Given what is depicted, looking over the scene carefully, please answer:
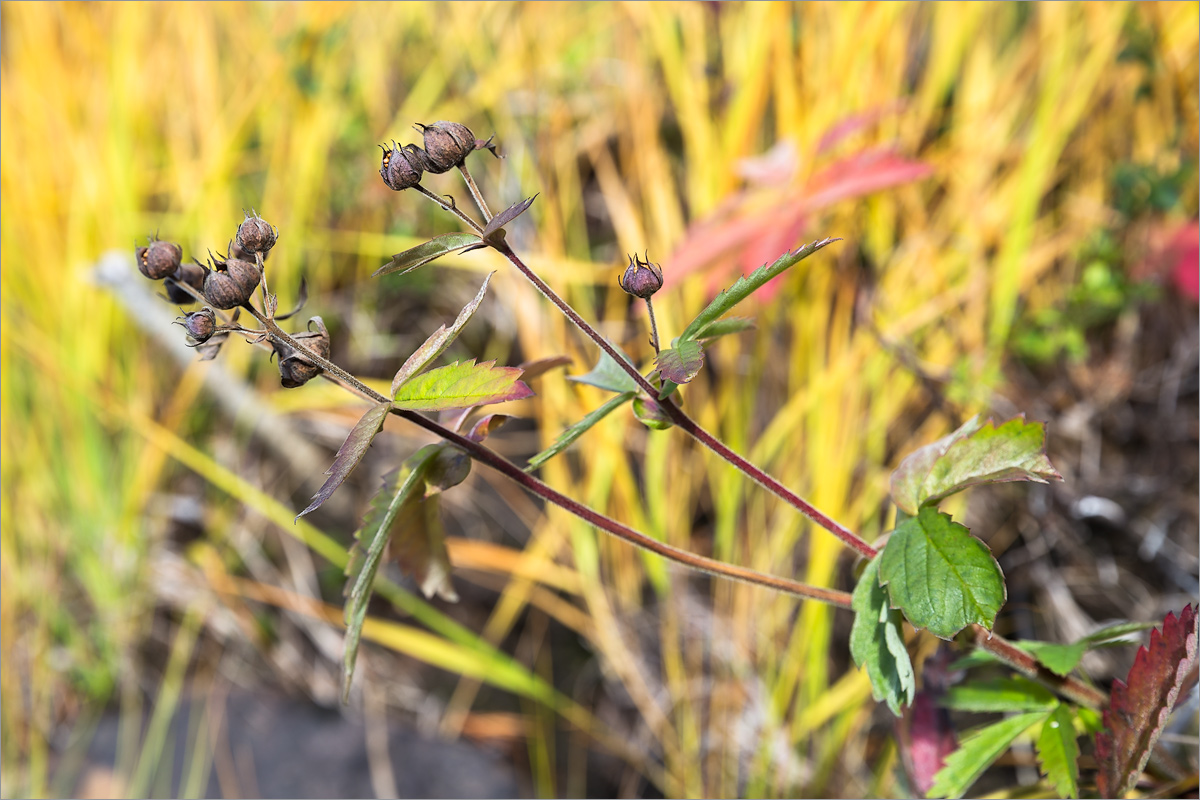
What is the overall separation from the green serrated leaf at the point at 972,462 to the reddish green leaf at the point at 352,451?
33cm

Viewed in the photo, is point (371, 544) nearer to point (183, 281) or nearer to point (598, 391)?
point (183, 281)

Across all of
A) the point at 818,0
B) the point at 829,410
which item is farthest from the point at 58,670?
the point at 818,0

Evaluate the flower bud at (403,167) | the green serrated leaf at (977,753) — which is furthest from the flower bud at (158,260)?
the green serrated leaf at (977,753)

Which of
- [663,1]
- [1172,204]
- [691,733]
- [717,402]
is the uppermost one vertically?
[663,1]

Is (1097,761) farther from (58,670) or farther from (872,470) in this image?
(58,670)

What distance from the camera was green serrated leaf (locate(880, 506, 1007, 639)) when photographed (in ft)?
1.53

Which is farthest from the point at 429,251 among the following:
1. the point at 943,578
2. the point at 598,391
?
the point at 598,391

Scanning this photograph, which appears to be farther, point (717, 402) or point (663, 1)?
point (663, 1)

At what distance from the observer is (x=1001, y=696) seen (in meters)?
0.61

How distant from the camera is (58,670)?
63.9 inches

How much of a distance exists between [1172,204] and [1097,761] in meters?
0.88

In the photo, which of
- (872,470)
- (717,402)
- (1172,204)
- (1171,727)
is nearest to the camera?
(1171,727)

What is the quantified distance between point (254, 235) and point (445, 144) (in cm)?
12

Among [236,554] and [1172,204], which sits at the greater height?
[1172,204]
